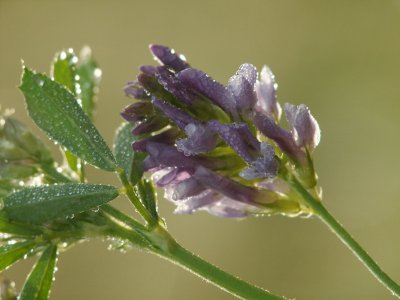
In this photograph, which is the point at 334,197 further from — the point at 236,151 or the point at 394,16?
the point at 236,151

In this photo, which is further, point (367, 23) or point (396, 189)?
point (367, 23)

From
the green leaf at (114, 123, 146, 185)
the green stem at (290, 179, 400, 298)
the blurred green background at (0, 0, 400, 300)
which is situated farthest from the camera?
the blurred green background at (0, 0, 400, 300)

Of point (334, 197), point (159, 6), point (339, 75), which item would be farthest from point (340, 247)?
point (159, 6)

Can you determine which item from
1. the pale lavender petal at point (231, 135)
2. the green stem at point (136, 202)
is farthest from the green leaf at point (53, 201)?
the pale lavender petal at point (231, 135)

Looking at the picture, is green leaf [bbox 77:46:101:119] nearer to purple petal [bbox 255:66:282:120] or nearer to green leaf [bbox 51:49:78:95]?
green leaf [bbox 51:49:78:95]

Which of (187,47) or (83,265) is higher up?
(187,47)

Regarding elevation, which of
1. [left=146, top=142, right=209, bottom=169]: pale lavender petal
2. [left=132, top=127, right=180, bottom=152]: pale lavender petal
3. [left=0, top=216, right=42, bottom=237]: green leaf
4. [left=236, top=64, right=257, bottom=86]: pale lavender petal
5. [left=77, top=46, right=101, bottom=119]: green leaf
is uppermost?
[left=77, top=46, right=101, bottom=119]: green leaf

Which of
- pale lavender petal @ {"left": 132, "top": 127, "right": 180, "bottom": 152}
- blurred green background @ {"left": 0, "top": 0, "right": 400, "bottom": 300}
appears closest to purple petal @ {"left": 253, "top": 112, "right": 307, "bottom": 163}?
pale lavender petal @ {"left": 132, "top": 127, "right": 180, "bottom": 152}

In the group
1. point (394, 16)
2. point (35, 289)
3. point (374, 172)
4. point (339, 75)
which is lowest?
point (35, 289)
